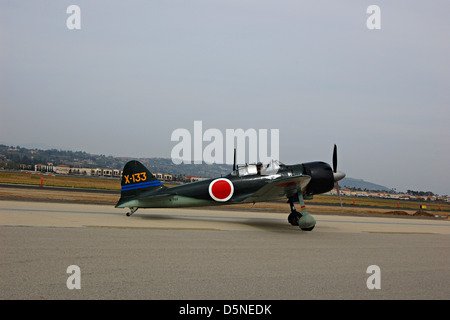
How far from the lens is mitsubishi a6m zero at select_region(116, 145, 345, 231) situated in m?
15.2

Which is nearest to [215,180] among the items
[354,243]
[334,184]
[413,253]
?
[334,184]

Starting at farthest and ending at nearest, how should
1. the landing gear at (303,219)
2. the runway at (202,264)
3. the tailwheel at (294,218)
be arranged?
the tailwheel at (294,218) < the landing gear at (303,219) < the runway at (202,264)

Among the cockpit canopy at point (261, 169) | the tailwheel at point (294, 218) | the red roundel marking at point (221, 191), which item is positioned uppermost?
the cockpit canopy at point (261, 169)

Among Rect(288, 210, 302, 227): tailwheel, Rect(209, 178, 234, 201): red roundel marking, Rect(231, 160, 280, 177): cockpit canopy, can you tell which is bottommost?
Rect(288, 210, 302, 227): tailwheel

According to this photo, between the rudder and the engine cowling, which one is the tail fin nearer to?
the rudder

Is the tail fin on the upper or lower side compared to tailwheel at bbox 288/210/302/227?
upper

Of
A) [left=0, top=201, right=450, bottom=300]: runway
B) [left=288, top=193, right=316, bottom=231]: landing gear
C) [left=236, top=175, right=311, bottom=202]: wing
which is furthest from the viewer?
[left=288, top=193, right=316, bottom=231]: landing gear

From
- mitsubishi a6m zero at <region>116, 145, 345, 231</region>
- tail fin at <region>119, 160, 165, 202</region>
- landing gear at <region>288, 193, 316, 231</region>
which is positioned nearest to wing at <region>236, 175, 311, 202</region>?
mitsubishi a6m zero at <region>116, 145, 345, 231</region>

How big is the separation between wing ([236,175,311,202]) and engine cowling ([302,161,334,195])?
530 millimetres

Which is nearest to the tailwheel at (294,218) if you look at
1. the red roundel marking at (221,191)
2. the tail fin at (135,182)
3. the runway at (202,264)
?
the red roundel marking at (221,191)

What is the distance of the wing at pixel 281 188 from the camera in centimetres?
1348

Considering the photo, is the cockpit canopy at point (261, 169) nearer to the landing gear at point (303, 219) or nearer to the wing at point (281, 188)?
the wing at point (281, 188)

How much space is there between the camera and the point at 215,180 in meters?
15.4

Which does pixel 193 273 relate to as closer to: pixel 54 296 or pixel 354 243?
pixel 54 296
